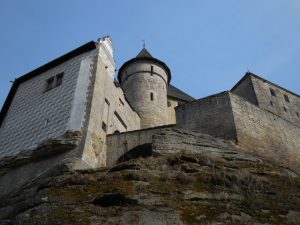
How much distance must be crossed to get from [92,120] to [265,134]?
22.4 feet

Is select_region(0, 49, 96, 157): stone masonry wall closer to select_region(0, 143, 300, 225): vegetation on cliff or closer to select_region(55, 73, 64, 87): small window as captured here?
select_region(55, 73, 64, 87): small window

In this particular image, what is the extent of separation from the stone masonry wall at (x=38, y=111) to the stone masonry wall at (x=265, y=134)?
656 cm

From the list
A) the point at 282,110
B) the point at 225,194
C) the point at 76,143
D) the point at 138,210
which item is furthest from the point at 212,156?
the point at 282,110

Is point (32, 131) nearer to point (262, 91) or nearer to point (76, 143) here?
point (76, 143)

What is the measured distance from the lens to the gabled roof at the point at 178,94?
28.7 metres

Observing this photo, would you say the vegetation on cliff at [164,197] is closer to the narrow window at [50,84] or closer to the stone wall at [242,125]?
the stone wall at [242,125]

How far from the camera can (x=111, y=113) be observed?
17547mm

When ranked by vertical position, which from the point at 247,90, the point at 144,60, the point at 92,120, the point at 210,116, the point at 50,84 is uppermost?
the point at 144,60

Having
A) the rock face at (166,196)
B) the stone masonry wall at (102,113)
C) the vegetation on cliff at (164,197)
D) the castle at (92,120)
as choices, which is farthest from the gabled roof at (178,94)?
the vegetation on cliff at (164,197)

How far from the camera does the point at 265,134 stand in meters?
15.8

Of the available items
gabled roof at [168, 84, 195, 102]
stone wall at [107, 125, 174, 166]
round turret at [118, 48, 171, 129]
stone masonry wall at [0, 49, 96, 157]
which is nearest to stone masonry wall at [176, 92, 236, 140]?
stone wall at [107, 125, 174, 166]

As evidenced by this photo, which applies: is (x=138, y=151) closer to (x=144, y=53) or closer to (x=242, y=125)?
(x=242, y=125)

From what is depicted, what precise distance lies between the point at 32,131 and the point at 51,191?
9872mm

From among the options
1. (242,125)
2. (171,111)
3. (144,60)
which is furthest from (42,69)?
(171,111)
